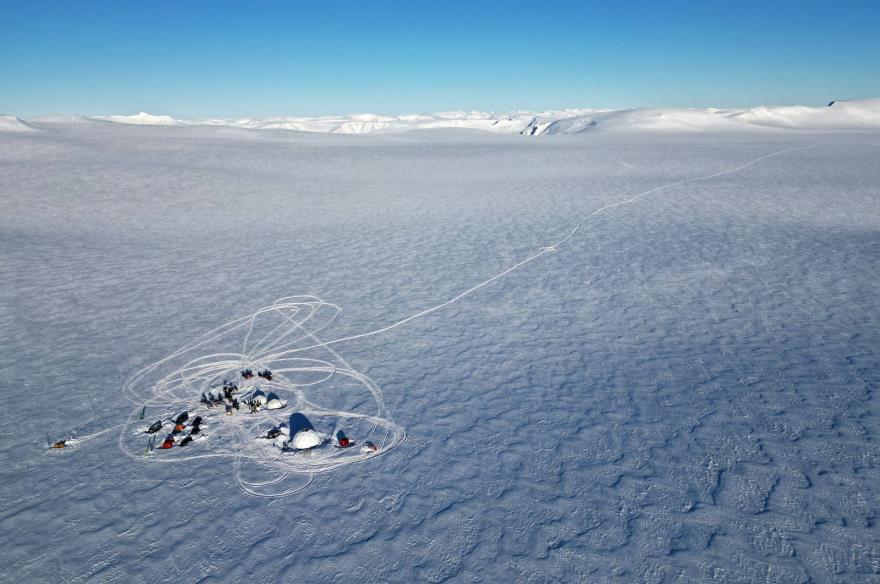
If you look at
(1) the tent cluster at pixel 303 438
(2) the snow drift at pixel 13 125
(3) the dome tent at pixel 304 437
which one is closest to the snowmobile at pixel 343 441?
(1) the tent cluster at pixel 303 438

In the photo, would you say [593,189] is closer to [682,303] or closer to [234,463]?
[682,303]

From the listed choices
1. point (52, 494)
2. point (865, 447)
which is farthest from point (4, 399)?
point (865, 447)

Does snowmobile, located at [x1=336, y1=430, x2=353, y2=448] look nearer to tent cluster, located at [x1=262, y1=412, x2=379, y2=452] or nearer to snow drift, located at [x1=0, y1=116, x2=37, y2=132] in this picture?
tent cluster, located at [x1=262, y1=412, x2=379, y2=452]

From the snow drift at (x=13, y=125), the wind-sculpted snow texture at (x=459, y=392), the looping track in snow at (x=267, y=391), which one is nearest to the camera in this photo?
the wind-sculpted snow texture at (x=459, y=392)

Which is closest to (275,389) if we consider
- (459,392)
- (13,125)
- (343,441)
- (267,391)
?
(267,391)

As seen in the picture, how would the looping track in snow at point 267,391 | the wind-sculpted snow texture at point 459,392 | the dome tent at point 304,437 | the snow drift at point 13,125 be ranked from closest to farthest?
the wind-sculpted snow texture at point 459,392 → the looping track in snow at point 267,391 → the dome tent at point 304,437 → the snow drift at point 13,125

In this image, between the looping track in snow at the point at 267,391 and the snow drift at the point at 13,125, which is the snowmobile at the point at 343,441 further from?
the snow drift at the point at 13,125
